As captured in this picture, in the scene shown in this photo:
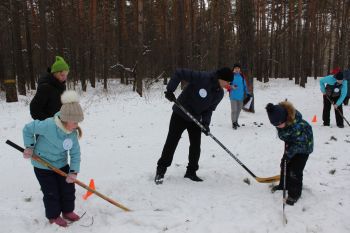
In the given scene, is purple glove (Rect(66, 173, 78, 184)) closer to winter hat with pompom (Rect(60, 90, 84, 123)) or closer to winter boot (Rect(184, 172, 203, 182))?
winter hat with pompom (Rect(60, 90, 84, 123))

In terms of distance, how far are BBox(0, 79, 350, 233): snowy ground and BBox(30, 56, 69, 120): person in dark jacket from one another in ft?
4.42

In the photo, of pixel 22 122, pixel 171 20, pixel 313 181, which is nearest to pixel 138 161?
pixel 313 181

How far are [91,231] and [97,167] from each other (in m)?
2.51

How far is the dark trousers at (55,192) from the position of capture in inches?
153

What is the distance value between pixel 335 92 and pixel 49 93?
8.30m

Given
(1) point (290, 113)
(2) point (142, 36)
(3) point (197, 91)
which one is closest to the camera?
(1) point (290, 113)

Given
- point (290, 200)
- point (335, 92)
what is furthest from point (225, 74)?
point (335, 92)

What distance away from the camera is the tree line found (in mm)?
17500

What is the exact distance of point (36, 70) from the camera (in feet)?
104

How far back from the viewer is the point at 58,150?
385cm

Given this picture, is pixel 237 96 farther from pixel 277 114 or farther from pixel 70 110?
pixel 70 110

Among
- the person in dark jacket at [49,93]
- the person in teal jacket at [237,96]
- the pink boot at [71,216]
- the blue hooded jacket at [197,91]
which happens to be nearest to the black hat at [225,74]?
the blue hooded jacket at [197,91]

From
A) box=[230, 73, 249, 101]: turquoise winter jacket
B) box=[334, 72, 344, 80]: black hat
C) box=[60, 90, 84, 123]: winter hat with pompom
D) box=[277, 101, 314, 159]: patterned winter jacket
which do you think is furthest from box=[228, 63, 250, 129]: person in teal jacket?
box=[60, 90, 84, 123]: winter hat with pompom

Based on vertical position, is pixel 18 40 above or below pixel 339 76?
above
